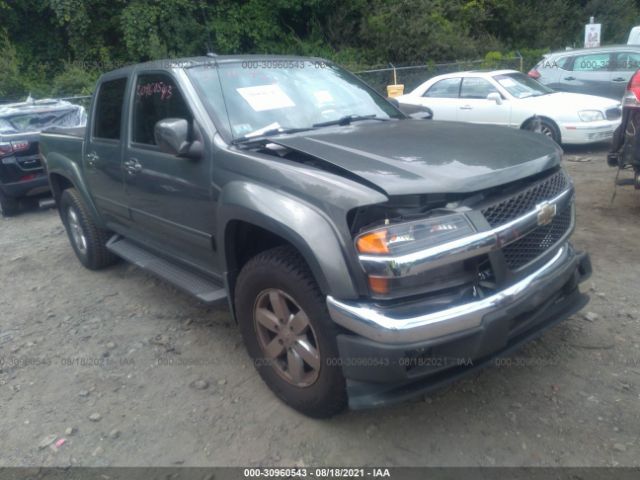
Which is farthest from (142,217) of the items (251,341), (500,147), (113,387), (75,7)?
(75,7)

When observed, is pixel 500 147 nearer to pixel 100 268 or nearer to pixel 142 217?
pixel 142 217

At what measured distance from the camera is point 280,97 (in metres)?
3.66

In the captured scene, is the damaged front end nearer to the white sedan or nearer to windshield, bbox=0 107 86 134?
the white sedan

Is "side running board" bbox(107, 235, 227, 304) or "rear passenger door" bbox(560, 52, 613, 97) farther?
"rear passenger door" bbox(560, 52, 613, 97)

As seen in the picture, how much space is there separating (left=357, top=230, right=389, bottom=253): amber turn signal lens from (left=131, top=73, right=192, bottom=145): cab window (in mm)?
1598

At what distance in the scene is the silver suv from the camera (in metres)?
10.7

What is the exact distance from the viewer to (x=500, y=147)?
9.64 feet

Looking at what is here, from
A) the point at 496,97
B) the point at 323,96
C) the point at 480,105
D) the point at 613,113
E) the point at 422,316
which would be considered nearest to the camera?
A: the point at 422,316

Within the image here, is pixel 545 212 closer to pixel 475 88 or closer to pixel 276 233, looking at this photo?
pixel 276 233

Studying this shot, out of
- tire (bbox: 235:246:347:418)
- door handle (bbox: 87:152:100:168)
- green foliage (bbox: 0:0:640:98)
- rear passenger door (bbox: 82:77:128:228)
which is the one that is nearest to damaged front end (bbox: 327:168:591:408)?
tire (bbox: 235:246:347:418)

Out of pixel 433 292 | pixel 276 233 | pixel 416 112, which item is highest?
pixel 416 112

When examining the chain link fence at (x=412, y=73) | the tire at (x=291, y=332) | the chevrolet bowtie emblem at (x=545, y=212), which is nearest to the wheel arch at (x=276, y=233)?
the tire at (x=291, y=332)

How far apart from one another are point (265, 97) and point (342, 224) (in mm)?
1494

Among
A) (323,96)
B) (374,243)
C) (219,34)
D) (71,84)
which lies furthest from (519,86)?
(71,84)
